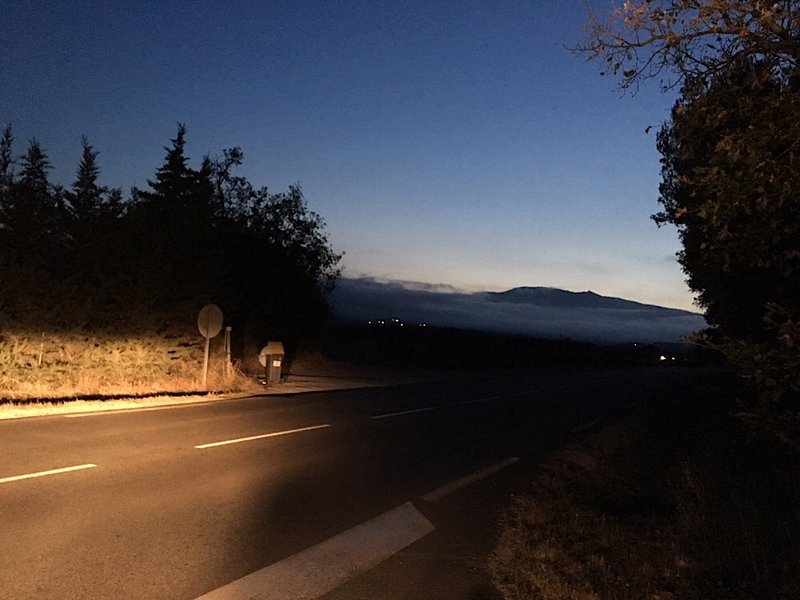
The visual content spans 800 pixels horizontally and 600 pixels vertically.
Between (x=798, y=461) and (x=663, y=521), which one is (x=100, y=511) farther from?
(x=798, y=461)

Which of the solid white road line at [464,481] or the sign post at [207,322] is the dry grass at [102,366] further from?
the solid white road line at [464,481]

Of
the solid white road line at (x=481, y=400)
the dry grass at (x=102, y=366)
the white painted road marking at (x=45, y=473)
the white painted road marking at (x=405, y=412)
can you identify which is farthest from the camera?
the solid white road line at (x=481, y=400)

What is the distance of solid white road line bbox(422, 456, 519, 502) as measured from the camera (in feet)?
28.6

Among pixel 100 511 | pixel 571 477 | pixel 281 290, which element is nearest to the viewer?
pixel 100 511

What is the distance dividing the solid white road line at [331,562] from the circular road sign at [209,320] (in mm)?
14054

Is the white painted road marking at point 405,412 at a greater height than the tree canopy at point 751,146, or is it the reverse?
the tree canopy at point 751,146

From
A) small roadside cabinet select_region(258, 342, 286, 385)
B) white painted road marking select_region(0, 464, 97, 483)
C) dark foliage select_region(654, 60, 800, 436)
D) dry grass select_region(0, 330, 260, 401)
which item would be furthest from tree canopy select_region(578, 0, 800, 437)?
small roadside cabinet select_region(258, 342, 286, 385)

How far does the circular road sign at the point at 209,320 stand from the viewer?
20.3 metres

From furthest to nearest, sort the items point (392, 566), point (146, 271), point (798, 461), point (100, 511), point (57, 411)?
point (146, 271) < point (57, 411) < point (798, 461) < point (100, 511) < point (392, 566)

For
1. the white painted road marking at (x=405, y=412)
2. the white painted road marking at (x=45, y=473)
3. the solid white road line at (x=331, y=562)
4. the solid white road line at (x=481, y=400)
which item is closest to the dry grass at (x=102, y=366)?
the white painted road marking at (x=405, y=412)

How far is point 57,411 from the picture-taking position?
14.0m

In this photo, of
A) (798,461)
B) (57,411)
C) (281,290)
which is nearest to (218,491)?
(57,411)

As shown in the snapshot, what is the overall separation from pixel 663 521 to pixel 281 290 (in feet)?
93.5

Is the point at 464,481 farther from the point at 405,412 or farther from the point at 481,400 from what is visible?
the point at 481,400
